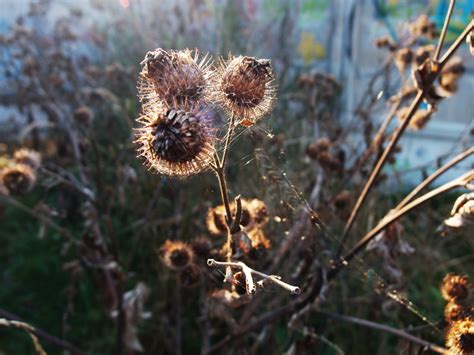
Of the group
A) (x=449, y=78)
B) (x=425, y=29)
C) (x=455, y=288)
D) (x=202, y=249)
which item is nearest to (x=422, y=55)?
(x=449, y=78)

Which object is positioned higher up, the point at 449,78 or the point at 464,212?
the point at 449,78

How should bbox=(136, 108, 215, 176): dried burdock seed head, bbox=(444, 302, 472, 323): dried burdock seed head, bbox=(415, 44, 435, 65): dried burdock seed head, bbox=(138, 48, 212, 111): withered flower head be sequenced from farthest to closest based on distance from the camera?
bbox=(415, 44, 435, 65): dried burdock seed head, bbox=(444, 302, 472, 323): dried burdock seed head, bbox=(138, 48, 212, 111): withered flower head, bbox=(136, 108, 215, 176): dried burdock seed head

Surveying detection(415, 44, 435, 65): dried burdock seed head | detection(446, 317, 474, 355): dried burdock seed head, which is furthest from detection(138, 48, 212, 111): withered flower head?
detection(415, 44, 435, 65): dried burdock seed head

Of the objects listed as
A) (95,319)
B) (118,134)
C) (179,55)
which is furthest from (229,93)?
(118,134)

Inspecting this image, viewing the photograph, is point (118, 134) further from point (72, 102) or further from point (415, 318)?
point (415, 318)

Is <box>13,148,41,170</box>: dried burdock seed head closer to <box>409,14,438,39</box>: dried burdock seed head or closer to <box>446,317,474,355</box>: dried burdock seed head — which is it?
<box>446,317,474,355</box>: dried burdock seed head

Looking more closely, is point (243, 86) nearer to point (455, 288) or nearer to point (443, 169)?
point (443, 169)
